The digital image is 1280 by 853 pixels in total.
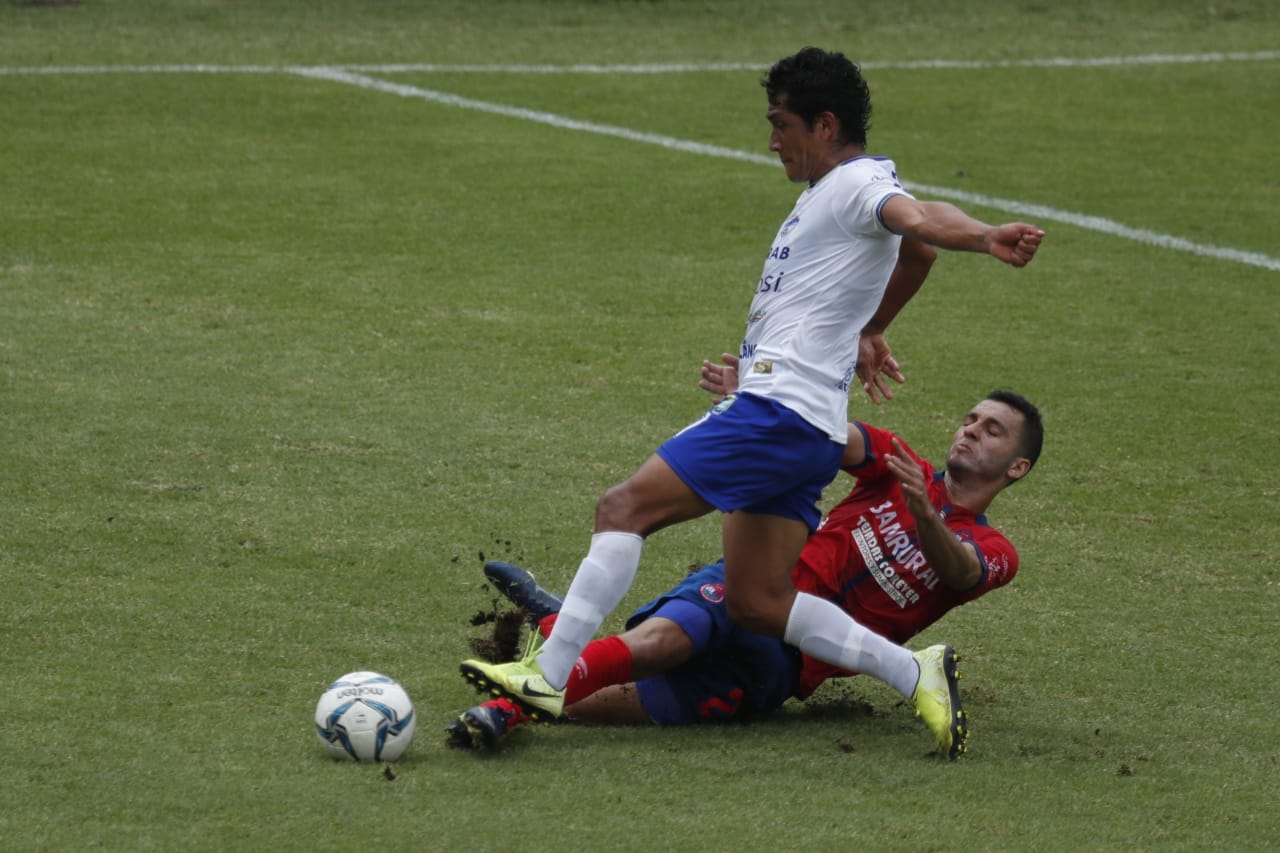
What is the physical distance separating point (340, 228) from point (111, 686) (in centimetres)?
682

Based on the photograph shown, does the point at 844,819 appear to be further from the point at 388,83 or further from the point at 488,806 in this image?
the point at 388,83

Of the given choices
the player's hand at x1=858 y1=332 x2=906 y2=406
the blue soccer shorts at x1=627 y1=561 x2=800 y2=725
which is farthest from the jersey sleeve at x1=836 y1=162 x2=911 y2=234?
the blue soccer shorts at x1=627 y1=561 x2=800 y2=725

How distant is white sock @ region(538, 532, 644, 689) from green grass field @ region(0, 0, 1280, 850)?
0.25 m

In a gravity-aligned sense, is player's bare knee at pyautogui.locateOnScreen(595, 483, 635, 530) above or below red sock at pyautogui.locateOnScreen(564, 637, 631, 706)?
above

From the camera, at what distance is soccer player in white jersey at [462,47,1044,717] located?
17.1 feet

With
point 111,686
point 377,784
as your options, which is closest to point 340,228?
point 111,686

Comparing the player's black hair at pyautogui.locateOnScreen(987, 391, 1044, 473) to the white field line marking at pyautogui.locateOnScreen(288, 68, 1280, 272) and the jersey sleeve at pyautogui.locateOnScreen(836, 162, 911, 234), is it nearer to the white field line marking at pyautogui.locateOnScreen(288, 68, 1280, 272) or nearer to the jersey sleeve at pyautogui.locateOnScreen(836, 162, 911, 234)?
the jersey sleeve at pyautogui.locateOnScreen(836, 162, 911, 234)

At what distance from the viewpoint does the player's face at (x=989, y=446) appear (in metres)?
5.78

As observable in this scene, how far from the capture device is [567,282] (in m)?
11.1

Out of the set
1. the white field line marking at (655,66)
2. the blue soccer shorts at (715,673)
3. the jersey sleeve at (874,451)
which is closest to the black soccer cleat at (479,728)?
the blue soccer shorts at (715,673)

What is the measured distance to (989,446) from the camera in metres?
5.77

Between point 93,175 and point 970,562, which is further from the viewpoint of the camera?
point 93,175

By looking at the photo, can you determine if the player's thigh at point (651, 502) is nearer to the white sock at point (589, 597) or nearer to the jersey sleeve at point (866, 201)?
the white sock at point (589, 597)

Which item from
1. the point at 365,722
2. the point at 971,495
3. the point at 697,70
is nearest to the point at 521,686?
the point at 365,722
